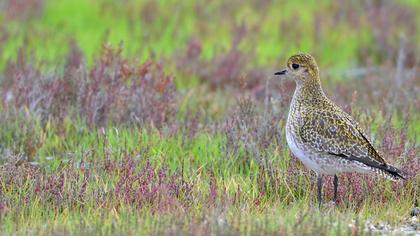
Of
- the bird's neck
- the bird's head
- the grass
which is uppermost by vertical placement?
the bird's head

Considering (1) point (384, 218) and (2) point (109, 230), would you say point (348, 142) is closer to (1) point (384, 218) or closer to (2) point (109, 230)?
(1) point (384, 218)

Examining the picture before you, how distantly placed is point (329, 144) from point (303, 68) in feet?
2.66

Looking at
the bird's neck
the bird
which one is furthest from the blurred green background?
the bird

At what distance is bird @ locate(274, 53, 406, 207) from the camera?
256 inches

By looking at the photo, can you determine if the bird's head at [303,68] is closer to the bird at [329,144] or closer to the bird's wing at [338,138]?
the bird at [329,144]

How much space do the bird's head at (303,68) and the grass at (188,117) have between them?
0.68 metres

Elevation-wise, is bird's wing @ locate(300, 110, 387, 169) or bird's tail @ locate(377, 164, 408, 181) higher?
bird's wing @ locate(300, 110, 387, 169)

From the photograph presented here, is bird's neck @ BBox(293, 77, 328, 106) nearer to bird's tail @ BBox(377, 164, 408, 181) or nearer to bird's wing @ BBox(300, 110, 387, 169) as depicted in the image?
bird's wing @ BBox(300, 110, 387, 169)

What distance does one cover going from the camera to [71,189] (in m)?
6.50

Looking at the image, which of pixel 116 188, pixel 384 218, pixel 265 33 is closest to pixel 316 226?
pixel 384 218

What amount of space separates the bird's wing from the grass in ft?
1.14

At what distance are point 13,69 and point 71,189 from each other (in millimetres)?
3962

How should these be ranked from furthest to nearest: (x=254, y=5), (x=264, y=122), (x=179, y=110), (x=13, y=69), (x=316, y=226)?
(x=254, y=5), (x=13, y=69), (x=179, y=110), (x=264, y=122), (x=316, y=226)

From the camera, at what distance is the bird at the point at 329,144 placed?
6508 millimetres
